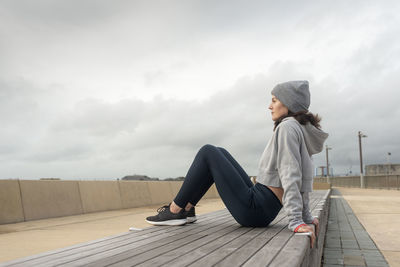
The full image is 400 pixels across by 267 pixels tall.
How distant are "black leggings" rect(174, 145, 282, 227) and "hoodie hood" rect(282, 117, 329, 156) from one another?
1.47 feet

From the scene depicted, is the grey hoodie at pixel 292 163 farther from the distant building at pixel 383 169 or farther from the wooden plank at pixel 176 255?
the distant building at pixel 383 169

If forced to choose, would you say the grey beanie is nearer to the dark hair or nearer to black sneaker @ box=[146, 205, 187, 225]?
the dark hair

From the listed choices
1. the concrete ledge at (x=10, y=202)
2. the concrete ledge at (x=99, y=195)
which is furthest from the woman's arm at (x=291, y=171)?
the concrete ledge at (x=99, y=195)

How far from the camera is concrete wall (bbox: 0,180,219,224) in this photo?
19.4ft

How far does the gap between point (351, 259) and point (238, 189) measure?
207 centimetres

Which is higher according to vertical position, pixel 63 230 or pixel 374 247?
pixel 63 230

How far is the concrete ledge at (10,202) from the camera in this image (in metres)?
5.75

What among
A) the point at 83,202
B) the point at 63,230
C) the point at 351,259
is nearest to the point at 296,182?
the point at 351,259

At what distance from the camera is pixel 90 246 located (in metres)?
2.18

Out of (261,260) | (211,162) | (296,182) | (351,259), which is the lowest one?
(351,259)

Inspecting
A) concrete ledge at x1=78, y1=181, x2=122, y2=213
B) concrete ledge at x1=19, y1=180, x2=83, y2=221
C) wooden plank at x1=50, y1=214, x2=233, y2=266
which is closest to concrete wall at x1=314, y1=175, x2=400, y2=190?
concrete ledge at x1=78, y1=181, x2=122, y2=213

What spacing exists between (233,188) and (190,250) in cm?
90

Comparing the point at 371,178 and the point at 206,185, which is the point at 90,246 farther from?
the point at 371,178

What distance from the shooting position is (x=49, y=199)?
6.62 m
